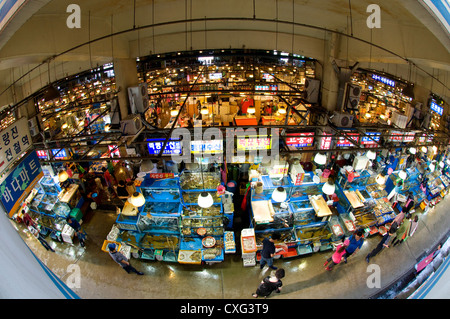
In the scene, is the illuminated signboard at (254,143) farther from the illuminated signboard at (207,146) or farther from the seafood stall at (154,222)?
the seafood stall at (154,222)

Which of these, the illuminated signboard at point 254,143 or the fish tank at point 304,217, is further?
the fish tank at point 304,217

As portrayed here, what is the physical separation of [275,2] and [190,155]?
18.9ft

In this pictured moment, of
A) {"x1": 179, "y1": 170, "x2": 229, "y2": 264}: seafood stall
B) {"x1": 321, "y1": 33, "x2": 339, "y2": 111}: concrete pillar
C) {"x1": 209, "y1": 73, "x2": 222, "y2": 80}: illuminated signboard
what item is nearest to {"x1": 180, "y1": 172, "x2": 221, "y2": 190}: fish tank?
{"x1": 179, "y1": 170, "x2": 229, "y2": 264}: seafood stall

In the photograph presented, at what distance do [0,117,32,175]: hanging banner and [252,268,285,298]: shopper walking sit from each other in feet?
21.7

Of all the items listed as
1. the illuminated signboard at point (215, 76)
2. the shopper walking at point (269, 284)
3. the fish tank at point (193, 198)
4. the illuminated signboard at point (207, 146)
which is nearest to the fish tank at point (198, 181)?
the fish tank at point (193, 198)

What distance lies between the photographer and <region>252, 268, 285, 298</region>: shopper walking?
583 centimetres

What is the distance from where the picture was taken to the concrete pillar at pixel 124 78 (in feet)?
28.5

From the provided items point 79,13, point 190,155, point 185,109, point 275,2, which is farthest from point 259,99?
point 79,13

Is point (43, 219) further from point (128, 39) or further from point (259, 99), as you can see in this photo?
point (259, 99)

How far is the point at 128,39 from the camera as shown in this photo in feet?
29.3

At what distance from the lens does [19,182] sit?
5023 millimetres

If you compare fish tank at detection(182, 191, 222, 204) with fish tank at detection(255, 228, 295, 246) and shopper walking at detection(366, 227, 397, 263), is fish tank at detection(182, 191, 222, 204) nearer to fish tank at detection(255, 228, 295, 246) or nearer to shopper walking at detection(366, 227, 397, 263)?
fish tank at detection(255, 228, 295, 246)

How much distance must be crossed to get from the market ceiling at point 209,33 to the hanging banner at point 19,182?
2.39m

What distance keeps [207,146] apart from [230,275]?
13.7ft
